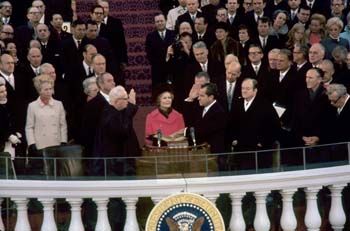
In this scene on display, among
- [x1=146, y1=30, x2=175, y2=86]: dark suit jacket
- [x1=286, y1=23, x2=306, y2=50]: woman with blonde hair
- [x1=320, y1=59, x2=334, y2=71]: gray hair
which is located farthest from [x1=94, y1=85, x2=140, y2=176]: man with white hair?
[x1=286, y1=23, x2=306, y2=50]: woman with blonde hair

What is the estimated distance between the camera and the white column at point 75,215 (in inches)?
518

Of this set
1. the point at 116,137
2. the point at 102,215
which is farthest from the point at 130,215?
the point at 116,137

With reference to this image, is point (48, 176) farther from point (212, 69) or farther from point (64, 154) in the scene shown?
point (212, 69)

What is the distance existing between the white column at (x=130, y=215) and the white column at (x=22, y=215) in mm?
921

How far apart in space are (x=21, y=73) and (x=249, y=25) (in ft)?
13.3

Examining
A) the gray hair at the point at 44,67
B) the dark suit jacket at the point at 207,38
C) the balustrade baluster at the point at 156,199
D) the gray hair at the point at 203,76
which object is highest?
the dark suit jacket at the point at 207,38

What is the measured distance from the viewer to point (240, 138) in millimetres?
15844

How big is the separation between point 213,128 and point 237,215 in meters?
2.49

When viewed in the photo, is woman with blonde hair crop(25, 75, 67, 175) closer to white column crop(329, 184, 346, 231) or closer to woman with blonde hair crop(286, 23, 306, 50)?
white column crop(329, 184, 346, 231)

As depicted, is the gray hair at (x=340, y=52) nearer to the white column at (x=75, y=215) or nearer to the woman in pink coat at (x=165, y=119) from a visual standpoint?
the woman in pink coat at (x=165, y=119)

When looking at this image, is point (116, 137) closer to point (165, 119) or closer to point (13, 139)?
point (165, 119)

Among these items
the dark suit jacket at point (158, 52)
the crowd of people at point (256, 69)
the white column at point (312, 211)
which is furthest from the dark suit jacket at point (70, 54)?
the white column at point (312, 211)

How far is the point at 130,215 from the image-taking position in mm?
13148

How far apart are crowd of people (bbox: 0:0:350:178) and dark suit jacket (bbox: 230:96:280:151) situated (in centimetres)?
1
